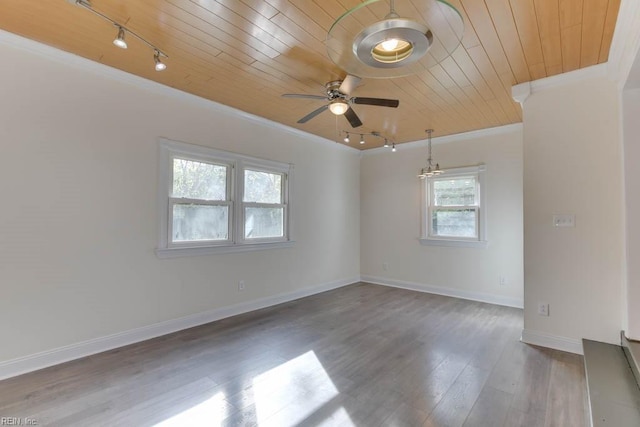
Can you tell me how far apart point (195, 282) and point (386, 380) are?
239 cm

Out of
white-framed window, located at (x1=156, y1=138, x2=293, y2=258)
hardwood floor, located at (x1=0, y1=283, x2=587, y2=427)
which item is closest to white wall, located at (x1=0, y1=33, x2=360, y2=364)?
white-framed window, located at (x1=156, y1=138, x2=293, y2=258)

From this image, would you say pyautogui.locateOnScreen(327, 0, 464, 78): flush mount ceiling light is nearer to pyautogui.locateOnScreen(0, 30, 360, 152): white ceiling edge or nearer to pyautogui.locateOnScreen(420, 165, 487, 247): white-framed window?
pyautogui.locateOnScreen(0, 30, 360, 152): white ceiling edge

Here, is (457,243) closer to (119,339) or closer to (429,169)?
(429,169)

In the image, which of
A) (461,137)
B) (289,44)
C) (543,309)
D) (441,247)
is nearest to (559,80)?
(461,137)

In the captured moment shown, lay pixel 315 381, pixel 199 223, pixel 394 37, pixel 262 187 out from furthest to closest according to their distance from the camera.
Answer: pixel 262 187 < pixel 199 223 < pixel 315 381 < pixel 394 37

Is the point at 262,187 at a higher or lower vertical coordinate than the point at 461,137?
lower

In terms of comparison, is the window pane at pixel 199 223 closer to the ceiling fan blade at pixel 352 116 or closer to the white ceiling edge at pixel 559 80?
the ceiling fan blade at pixel 352 116

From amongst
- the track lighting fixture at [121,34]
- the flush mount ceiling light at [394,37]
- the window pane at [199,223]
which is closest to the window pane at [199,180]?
the window pane at [199,223]

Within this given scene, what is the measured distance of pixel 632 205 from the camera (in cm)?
256

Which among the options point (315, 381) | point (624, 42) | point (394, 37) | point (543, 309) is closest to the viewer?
point (394, 37)

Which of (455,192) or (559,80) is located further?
(455,192)

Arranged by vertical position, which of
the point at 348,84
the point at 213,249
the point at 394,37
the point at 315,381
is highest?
the point at 348,84

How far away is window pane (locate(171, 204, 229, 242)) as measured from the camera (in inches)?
137

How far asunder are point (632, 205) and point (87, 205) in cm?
480
